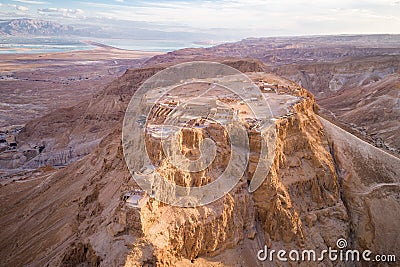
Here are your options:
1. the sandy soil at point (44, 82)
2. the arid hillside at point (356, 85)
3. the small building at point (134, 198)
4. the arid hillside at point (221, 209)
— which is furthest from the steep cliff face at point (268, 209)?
the sandy soil at point (44, 82)

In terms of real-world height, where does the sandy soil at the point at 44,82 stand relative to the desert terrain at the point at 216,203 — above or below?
below

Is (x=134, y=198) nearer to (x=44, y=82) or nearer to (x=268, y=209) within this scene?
(x=268, y=209)

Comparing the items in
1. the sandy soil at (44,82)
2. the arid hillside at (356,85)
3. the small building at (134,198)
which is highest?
the small building at (134,198)

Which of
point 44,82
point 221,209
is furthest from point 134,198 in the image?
point 44,82

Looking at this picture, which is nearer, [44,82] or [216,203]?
[216,203]

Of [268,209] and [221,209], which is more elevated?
[221,209]

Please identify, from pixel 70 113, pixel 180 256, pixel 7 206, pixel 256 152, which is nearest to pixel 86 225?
pixel 180 256

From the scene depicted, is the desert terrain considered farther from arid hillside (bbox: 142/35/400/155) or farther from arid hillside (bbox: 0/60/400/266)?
arid hillside (bbox: 142/35/400/155)

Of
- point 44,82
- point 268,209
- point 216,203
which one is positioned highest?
point 216,203

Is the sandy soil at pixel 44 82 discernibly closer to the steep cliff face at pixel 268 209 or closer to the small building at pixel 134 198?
the steep cliff face at pixel 268 209

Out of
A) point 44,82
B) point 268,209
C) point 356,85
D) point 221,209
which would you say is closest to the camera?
point 221,209

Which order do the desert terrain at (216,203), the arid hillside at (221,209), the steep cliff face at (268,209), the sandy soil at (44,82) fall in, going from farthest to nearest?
the sandy soil at (44,82) < the steep cliff face at (268,209) < the desert terrain at (216,203) < the arid hillside at (221,209)

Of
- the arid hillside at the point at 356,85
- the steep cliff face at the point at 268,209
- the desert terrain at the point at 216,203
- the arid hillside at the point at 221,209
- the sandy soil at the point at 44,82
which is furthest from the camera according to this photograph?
the sandy soil at the point at 44,82

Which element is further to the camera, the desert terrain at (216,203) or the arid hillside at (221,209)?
the desert terrain at (216,203)
